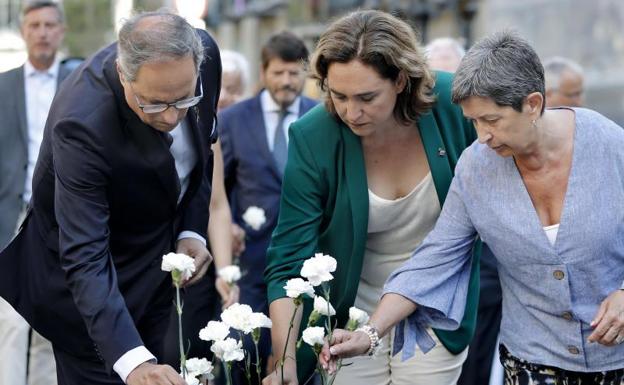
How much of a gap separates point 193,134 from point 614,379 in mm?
1663

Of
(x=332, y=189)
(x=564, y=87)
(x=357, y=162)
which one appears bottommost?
(x=564, y=87)

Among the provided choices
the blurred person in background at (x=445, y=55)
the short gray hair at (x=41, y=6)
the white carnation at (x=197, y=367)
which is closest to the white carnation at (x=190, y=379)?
the white carnation at (x=197, y=367)

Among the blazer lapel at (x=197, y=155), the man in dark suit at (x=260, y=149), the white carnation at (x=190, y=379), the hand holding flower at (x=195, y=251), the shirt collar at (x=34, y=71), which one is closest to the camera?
the white carnation at (x=190, y=379)

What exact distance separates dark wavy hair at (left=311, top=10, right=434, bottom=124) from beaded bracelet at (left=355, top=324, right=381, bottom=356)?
0.85 meters

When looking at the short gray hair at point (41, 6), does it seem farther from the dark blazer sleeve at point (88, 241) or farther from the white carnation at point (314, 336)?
the white carnation at point (314, 336)

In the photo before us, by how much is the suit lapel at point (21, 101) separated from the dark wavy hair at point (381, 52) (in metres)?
3.16

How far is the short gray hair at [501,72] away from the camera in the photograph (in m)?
3.84

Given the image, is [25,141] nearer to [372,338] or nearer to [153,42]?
[153,42]

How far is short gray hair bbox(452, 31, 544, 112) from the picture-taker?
384 centimetres

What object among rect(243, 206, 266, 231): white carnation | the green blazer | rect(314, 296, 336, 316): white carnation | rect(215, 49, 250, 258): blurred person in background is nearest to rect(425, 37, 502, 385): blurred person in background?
rect(243, 206, 266, 231): white carnation

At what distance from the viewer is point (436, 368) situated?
15.5 ft

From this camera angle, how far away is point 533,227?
401 cm

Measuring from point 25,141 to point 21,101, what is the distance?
10.2 inches

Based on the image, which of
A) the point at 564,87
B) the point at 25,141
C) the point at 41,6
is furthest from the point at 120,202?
the point at 564,87
